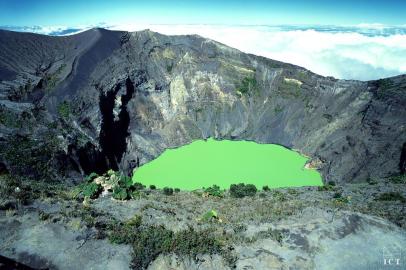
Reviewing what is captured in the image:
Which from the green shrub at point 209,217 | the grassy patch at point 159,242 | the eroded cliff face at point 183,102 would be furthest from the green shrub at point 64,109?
the grassy patch at point 159,242

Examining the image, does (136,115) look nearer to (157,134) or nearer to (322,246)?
(157,134)

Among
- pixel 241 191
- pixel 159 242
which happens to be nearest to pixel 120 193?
pixel 159 242

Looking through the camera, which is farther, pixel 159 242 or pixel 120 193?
pixel 120 193

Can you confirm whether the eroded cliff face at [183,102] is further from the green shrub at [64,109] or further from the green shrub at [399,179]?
the green shrub at [399,179]

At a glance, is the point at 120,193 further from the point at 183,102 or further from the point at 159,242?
the point at 183,102

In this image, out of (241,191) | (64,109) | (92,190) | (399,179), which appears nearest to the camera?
(92,190)

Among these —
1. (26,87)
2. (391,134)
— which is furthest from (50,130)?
(391,134)
